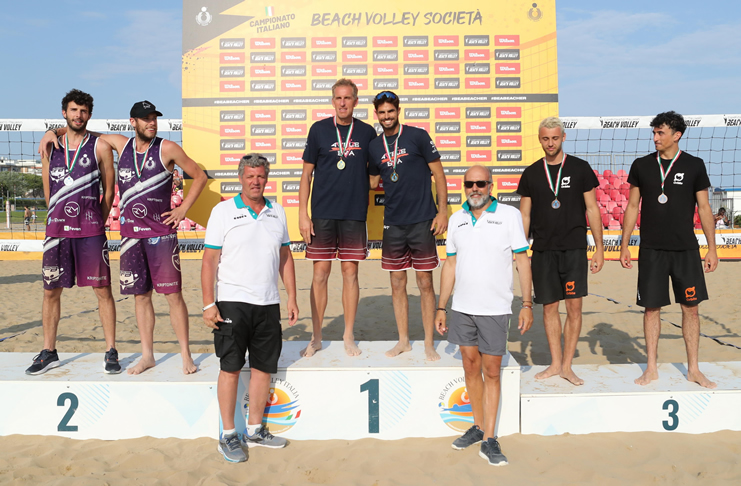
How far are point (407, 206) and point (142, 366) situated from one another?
6.96ft

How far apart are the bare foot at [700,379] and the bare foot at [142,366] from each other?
3659mm

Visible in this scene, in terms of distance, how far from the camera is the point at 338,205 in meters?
3.74

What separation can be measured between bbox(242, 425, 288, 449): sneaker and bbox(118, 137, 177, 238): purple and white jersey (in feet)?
4.78

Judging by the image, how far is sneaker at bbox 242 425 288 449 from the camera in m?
3.14

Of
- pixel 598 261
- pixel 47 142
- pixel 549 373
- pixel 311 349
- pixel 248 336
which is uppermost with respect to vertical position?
pixel 47 142

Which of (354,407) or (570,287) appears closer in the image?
(354,407)

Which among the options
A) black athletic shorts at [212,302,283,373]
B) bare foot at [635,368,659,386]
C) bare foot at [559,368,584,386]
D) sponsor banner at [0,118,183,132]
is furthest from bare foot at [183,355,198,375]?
sponsor banner at [0,118,183,132]

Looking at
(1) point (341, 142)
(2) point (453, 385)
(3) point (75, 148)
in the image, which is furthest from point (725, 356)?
(3) point (75, 148)

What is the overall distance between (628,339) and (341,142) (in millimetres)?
3922

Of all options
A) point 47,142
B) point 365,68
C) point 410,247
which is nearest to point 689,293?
point 410,247

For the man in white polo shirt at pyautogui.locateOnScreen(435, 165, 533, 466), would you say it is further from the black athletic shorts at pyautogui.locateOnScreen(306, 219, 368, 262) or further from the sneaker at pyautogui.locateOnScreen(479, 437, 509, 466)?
the black athletic shorts at pyautogui.locateOnScreen(306, 219, 368, 262)

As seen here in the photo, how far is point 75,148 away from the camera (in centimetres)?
359

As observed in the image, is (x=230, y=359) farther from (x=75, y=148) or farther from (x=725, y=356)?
(x=725, y=356)

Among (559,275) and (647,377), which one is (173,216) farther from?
(647,377)
